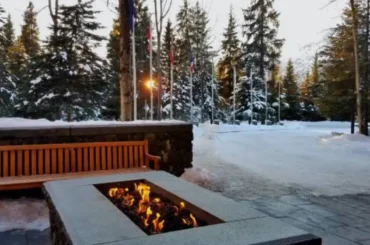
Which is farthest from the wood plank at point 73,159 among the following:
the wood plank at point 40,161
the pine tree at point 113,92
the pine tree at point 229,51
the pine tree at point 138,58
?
the pine tree at point 229,51

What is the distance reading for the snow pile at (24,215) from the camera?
3.66m

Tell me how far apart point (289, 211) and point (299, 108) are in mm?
30970

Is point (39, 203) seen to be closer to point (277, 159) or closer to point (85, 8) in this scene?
point (277, 159)

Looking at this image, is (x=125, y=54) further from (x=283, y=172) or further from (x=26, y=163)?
(x=283, y=172)

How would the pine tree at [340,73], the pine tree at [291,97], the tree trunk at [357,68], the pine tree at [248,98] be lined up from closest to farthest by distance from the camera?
the tree trunk at [357,68] < the pine tree at [340,73] < the pine tree at [248,98] < the pine tree at [291,97]

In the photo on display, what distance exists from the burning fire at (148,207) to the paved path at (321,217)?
950mm

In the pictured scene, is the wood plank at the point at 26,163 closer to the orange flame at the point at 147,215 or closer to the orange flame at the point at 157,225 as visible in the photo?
the orange flame at the point at 147,215

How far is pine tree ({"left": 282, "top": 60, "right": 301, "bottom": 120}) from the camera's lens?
32.9 metres

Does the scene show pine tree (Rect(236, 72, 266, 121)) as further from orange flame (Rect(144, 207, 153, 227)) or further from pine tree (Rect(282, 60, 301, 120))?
orange flame (Rect(144, 207, 153, 227))

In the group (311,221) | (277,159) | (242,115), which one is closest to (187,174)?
(311,221)

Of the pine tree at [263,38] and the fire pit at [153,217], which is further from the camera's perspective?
the pine tree at [263,38]

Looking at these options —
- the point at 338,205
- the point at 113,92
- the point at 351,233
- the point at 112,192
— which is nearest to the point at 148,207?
the point at 112,192

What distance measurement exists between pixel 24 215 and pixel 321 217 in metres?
3.33

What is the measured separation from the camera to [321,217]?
3.93 m
